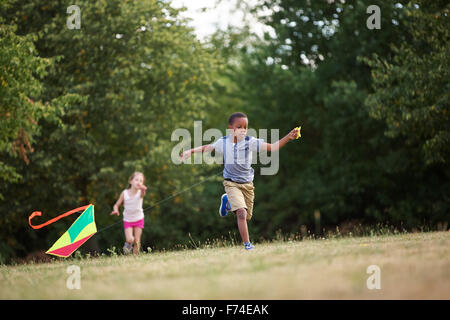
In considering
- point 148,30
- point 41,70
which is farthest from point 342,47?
Result: point 41,70

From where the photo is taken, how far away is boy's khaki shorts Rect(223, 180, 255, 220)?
7867mm

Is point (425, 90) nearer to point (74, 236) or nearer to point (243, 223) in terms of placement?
point (243, 223)

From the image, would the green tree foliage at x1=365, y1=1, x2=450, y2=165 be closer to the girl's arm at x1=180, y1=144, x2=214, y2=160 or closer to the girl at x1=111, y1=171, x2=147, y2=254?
the girl at x1=111, y1=171, x2=147, y2=254

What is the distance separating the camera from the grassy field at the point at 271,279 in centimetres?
381

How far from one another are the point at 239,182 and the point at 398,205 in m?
15.8

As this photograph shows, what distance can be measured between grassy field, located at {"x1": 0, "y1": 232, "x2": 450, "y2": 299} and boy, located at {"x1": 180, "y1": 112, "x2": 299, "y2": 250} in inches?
75.3

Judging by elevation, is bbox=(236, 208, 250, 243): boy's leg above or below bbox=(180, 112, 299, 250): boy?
below

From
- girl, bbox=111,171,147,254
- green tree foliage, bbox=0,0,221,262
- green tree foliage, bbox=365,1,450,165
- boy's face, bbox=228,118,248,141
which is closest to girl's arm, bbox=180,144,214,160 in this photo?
boy's face, bbox=228,118,248,141

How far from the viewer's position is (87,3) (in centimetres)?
1725

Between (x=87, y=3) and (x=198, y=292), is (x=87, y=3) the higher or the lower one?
the higher one

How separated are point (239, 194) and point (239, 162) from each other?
19.7 inches

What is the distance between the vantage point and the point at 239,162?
8.02m


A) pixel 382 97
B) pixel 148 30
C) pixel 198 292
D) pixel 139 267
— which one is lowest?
pixel 139 267
